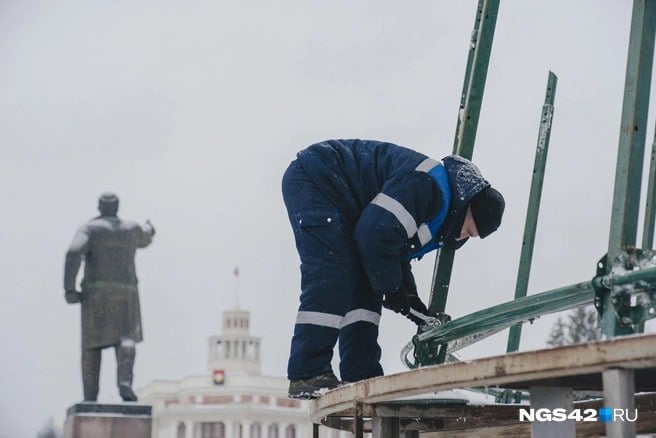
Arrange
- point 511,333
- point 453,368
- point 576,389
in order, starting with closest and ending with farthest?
point 453,368 → point 576,389 → point 511,333

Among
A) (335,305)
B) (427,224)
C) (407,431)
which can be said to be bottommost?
(407,431)

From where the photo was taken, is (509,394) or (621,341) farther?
(509,394)

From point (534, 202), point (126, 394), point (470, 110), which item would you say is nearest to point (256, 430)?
point (126, 394)

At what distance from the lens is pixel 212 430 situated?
82.5 meters

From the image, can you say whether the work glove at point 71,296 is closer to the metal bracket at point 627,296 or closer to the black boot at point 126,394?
the black boot at point 126,394

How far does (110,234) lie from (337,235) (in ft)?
35.3

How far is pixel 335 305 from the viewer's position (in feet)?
11.3

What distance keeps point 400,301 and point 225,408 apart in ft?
263

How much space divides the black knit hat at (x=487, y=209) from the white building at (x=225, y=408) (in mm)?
73792

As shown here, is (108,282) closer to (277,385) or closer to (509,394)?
(509,394)

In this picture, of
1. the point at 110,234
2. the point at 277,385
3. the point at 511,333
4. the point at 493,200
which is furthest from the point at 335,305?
the point at 277,385

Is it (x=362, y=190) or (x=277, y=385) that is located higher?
(x=277, y=385)

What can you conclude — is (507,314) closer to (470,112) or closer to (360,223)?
(360,223)

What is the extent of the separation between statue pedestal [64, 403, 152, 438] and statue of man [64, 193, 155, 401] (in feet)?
2.16
